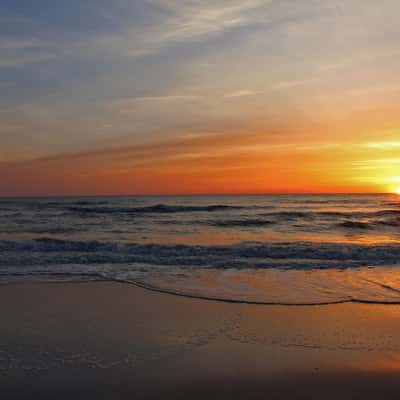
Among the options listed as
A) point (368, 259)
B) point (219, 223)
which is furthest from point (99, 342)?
point (219, 223)

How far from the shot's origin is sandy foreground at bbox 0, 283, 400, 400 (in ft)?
13.6

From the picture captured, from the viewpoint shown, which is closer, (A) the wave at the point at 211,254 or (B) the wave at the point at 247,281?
(B) the wave at the point at 247,281

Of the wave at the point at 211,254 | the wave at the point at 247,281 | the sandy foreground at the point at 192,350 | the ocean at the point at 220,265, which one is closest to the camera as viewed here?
the sandy foreground at the point at 192,350

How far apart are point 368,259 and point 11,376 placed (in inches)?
449

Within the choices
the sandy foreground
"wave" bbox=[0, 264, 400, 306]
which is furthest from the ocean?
the sandy foreground

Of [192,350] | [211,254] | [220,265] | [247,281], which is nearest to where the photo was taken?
[192,350]

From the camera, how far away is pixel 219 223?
27344 millimetres

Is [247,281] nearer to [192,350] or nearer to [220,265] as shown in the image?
[220,265]

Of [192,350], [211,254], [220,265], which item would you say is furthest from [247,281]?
[211,254]

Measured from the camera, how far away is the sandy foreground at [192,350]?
4.15 metres

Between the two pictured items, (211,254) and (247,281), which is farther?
(211,254)

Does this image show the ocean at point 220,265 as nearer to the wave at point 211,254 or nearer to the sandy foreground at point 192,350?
the wave at point 211,254

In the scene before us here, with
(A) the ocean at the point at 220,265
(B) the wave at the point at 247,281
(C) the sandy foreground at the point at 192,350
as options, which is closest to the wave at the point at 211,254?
(A) the ocean at the point at 220,265

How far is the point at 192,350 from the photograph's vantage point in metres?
5.12
